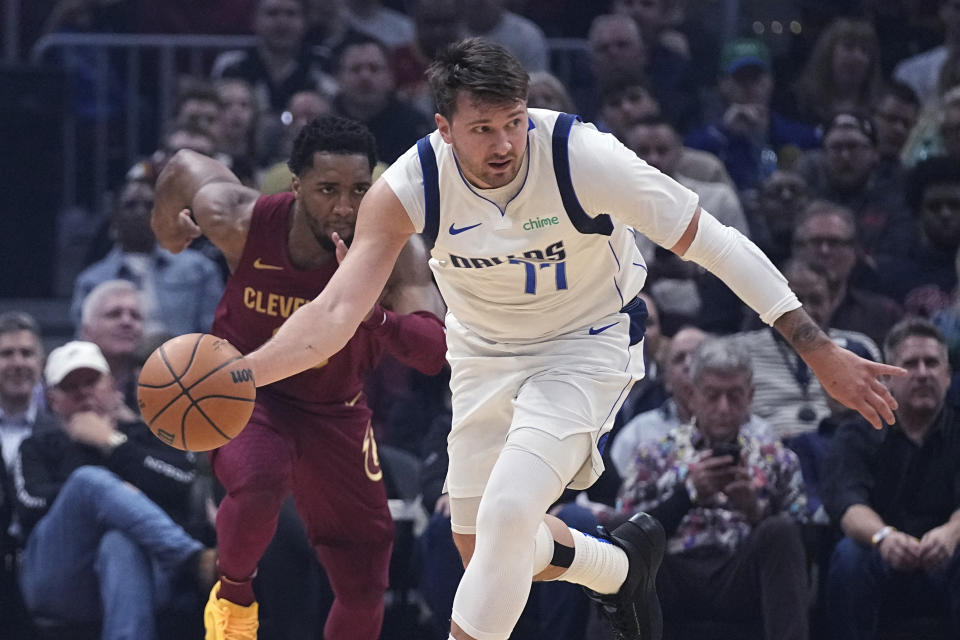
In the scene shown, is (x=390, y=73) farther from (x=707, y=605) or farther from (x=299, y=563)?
(x=707, y=605)

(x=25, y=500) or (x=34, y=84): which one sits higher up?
(x=34, y=84)

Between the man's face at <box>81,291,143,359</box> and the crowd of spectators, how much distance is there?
0.05ft

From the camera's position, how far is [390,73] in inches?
379

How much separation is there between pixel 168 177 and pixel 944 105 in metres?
4.93

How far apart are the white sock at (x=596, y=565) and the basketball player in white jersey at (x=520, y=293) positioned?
0.14 meters

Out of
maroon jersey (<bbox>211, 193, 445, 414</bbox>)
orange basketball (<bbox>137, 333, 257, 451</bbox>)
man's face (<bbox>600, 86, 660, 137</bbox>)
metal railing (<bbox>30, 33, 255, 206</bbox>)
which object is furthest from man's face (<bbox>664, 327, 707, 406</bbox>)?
metal railing (<bbox>30, 33, 255, 206</bbox>)

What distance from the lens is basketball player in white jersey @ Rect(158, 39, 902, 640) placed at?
4.45 meters

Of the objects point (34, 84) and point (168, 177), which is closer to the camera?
point (168, 177)

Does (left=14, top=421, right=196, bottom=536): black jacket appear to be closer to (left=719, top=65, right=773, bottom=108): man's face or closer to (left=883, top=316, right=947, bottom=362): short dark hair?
(left=883, top=316, right=947, bottom=362): short dark hair

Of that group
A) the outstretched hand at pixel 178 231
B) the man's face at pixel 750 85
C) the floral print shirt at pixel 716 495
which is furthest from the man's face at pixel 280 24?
the floral print shirt at pixel 716 495

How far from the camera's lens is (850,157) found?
8.67m

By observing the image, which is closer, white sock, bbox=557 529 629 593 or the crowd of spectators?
white sock, bbox=557 529 629 593

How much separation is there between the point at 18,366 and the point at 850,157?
463cm

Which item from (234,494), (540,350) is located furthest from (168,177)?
(540,350)
